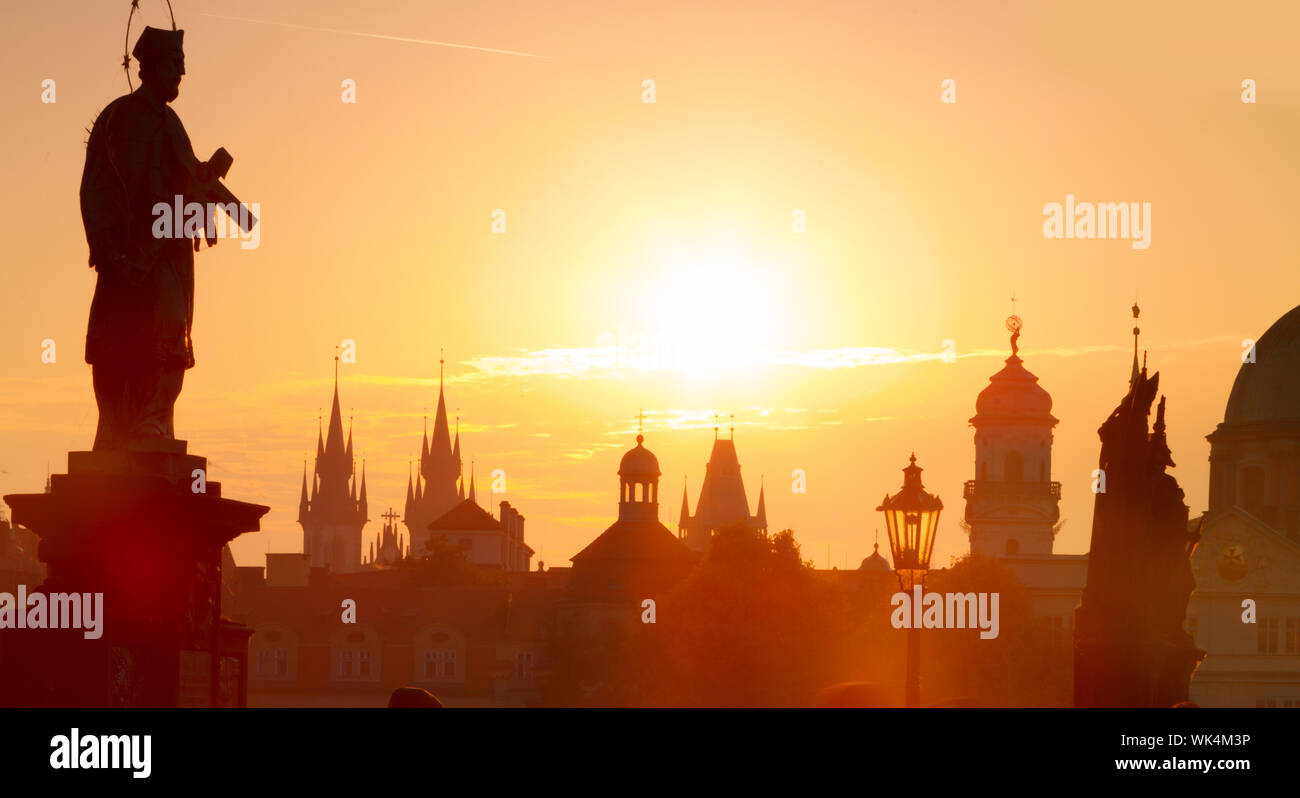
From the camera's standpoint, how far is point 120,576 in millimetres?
12750

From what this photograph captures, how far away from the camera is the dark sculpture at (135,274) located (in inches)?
520

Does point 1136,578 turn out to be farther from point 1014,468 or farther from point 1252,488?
point 1252,488

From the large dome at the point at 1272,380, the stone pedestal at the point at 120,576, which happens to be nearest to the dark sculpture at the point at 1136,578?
the stone pedestal at the point at 120,576

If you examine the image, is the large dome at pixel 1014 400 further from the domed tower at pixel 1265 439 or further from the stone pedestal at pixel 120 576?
the stone pedestal at pixel 120 576

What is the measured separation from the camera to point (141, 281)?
13234 millimetres

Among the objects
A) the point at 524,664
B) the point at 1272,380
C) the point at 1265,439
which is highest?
the point at 1272,380

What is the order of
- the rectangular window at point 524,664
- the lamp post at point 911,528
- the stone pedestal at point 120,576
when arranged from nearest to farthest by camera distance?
the stone pedestal at point 120,576
the lamp post at point 911,528
the rectangular window at point 524,664

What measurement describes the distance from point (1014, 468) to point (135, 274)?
116 meters

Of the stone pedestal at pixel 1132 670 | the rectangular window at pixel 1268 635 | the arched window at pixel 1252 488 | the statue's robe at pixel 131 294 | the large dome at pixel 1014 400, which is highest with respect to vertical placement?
the large dome at pixel 1014 400

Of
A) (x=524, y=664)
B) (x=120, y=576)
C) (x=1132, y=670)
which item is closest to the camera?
(x=120, y=576)

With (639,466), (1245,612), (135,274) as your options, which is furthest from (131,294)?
(639,466)

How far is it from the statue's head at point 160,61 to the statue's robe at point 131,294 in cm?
35

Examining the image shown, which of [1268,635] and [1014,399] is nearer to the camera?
[1268,635]
